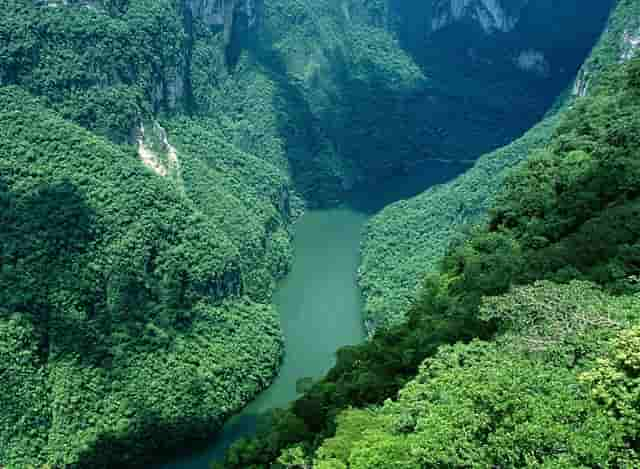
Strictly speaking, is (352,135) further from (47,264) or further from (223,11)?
(47,264)

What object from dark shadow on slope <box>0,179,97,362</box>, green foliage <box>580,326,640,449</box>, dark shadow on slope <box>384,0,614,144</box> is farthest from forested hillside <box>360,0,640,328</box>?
green foliage <box>580,326,640,449</box>

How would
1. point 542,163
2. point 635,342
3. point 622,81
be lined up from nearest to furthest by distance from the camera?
1. point 635,342
2. point 542,163
3. point 622,81

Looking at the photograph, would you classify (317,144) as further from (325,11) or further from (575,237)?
(575,237)

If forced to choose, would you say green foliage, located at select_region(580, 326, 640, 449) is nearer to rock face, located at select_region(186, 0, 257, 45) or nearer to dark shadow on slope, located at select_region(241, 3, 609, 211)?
dark shadow on slope, located at select_region(241, 3, 609, 211)

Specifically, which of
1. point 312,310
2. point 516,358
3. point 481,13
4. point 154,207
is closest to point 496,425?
→ point 516,358

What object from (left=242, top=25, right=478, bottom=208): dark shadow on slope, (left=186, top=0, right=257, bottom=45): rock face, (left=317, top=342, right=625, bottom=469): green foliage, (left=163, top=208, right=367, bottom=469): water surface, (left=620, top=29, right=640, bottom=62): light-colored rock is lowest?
(left=163, top=208, right=367, bottom=469): water surface

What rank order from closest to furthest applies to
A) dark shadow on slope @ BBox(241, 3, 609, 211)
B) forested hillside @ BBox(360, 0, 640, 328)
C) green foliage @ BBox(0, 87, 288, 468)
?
green foliage @ BBox(0, 87, 288, 468) < forested hillside @ BBox(360, 0, 640, 328) < dark shadow on slope @ BBox(241, 3, 609, 211)

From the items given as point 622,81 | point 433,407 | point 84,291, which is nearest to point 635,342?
point 433,407
